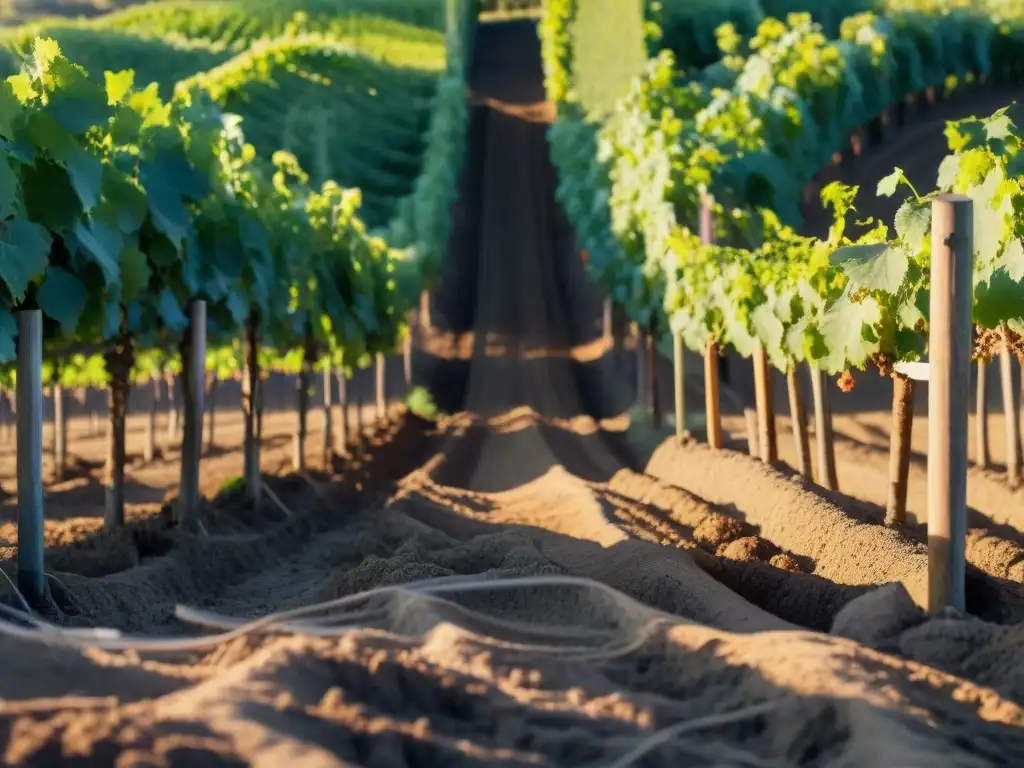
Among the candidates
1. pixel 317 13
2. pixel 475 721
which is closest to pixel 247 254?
pixel 475 721

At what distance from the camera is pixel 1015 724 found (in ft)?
17.0

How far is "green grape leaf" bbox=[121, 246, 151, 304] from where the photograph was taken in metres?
11.0

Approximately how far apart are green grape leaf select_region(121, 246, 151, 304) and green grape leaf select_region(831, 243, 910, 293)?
16.7 feet

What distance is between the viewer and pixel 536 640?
618cm

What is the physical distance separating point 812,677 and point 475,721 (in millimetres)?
1180

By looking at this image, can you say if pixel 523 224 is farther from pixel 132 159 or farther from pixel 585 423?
pixel 132 159

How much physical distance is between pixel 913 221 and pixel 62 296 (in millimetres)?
5037

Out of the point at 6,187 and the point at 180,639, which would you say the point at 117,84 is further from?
the point at 180,639

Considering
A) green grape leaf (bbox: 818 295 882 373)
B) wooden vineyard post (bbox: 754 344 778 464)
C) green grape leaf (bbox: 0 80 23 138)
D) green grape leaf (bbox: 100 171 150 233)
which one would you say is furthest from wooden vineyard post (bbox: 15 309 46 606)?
wooden vineyard post (bbox: 754 344 778 464)

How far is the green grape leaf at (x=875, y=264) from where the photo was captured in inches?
326

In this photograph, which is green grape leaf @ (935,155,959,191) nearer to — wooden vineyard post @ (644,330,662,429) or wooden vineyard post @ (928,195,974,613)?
wooden vineyard post @ (928,195,974,613)

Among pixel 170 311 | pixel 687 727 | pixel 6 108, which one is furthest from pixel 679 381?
pixel 687 727

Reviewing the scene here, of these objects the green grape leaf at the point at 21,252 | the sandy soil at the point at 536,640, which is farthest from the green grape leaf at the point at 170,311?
the green grape leaf at the point at 21,252

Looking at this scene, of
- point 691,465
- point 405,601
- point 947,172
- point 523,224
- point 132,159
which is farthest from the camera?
point 523,224
